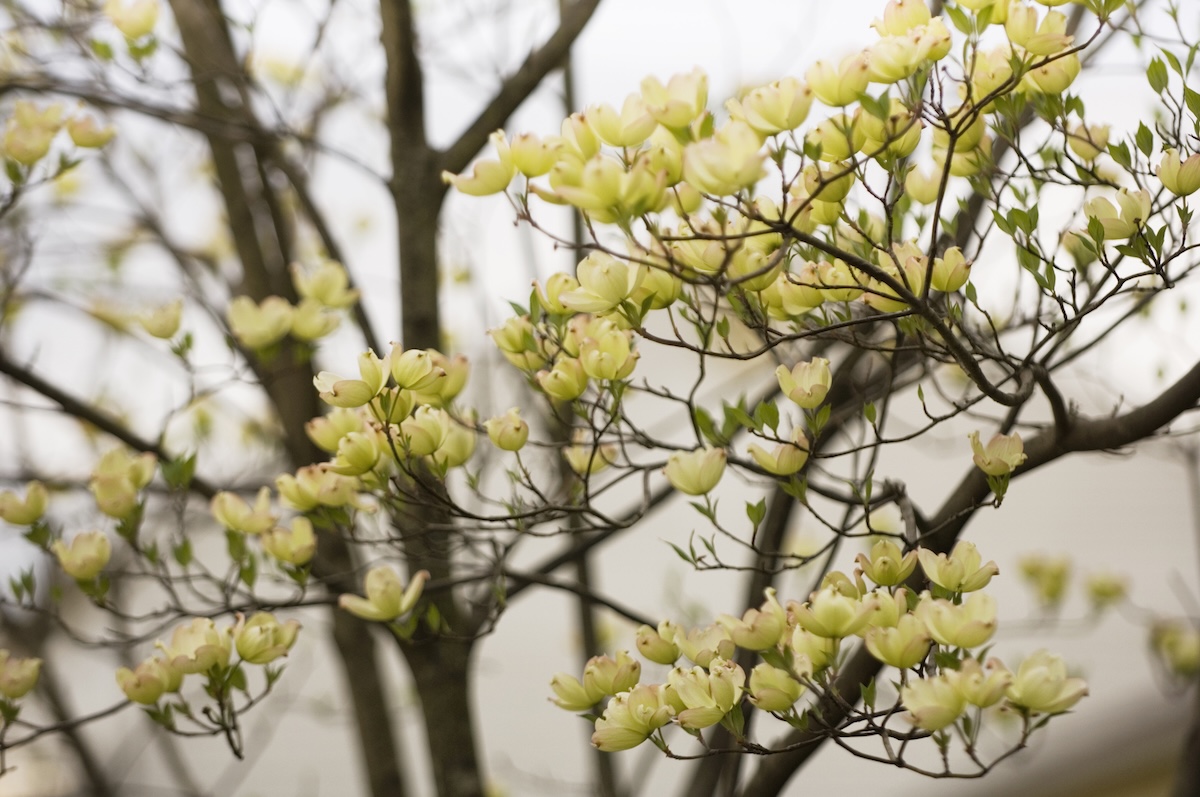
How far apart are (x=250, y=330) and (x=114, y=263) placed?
0.89 m

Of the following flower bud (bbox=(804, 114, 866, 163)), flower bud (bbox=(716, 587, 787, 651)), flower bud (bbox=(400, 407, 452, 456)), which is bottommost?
flower bud (bbox=(716, 587, 787, 651))

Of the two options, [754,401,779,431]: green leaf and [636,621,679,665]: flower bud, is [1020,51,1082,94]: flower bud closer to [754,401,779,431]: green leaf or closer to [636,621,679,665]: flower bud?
[754,401,779,431]: green leaf

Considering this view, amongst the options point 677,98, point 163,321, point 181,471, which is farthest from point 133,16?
point 677,98

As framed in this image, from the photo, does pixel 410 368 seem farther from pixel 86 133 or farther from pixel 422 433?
pixel 86 133

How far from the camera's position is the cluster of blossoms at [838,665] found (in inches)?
17.4

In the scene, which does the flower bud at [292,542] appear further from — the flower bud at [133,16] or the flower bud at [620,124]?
the flower bud at [133,16]

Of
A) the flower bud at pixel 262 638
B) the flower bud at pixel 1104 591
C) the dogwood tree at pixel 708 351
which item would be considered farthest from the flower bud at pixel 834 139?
the flower bud at pixel 1104 591

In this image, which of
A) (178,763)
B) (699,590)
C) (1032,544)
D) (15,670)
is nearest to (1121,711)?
(1032,544)

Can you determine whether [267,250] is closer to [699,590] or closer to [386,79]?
[386,79]

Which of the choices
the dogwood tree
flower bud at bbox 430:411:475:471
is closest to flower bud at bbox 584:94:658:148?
the dogwood tree

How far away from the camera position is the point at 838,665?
0.52m

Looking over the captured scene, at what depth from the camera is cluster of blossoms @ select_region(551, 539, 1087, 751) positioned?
0.44 meters

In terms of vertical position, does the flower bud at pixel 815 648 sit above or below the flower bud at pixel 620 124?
below

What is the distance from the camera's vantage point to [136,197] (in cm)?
156
